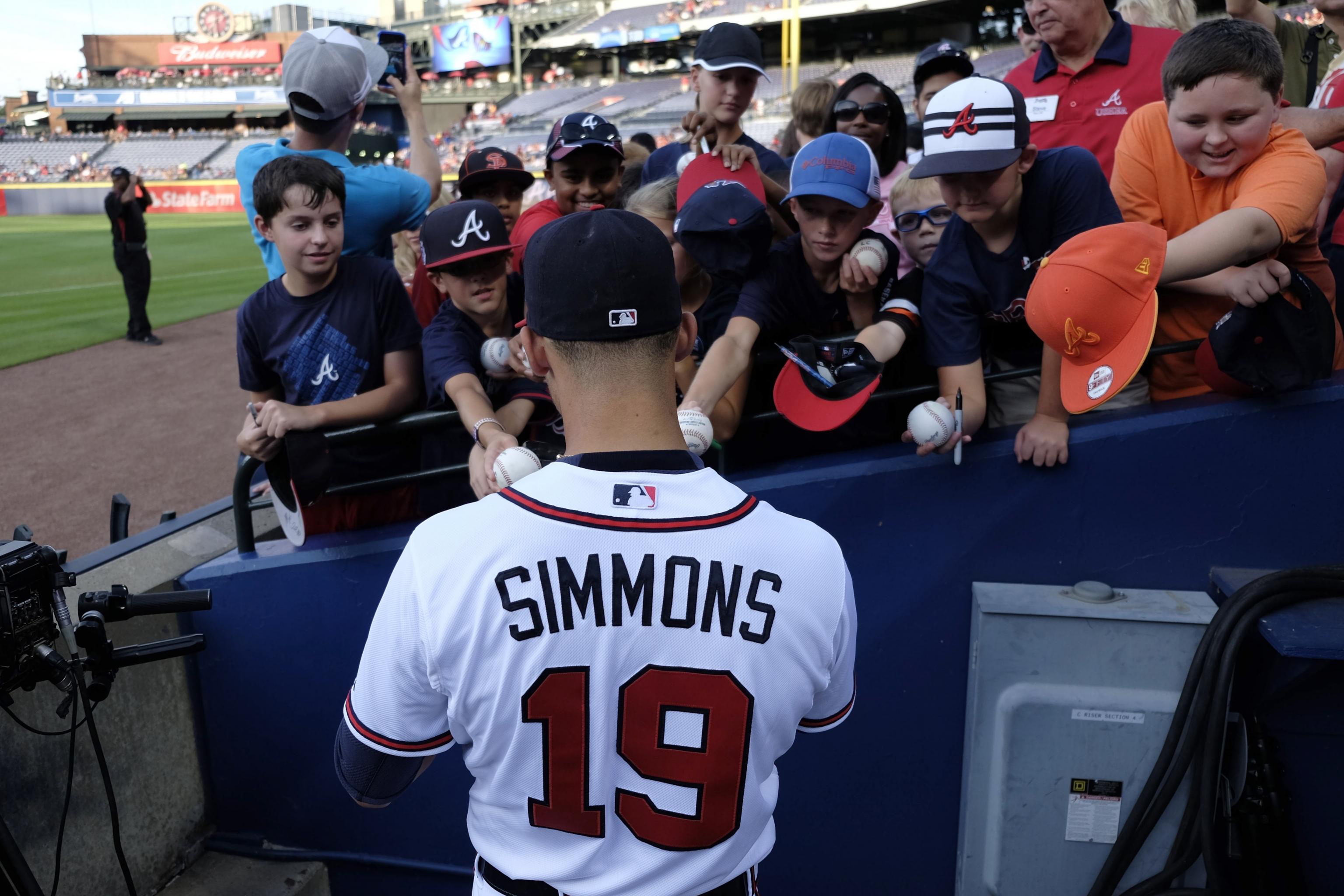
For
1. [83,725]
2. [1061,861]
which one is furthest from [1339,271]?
[83,725]

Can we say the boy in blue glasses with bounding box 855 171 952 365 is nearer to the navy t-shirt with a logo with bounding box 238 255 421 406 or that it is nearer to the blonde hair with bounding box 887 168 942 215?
the blonde hair with bounding box 887 168 942 215

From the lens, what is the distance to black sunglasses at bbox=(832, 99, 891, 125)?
387 centimetres

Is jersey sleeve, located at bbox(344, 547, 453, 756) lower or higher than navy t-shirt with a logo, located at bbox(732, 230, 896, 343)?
lower

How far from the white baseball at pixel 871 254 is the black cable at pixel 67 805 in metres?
2.19

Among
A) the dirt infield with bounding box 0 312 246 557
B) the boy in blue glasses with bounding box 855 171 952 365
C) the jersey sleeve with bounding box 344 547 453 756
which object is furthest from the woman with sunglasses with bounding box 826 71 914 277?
the dirt infield with bounding box 0 312 246 557

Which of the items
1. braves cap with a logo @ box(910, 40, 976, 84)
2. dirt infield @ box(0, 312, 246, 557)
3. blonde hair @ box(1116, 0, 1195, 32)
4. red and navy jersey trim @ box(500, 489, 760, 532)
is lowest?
dirt infield @ box(0, 312, 246, 557)

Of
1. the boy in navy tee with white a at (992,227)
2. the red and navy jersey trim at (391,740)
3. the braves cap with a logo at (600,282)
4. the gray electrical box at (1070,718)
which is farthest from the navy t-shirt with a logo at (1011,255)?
the red and navy jersey trim at (391,740)

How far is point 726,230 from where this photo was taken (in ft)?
8.96

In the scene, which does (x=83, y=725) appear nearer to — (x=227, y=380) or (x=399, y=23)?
(x=227, y=380)

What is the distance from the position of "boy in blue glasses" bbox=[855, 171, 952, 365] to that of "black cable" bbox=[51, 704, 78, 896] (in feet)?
6.86

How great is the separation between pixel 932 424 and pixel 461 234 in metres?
1.48

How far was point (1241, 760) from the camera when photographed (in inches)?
93.8

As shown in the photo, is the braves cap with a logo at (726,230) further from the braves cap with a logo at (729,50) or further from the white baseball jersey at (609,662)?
the white baseball jersey at (609,662)

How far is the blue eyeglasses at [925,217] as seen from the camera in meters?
3.05
